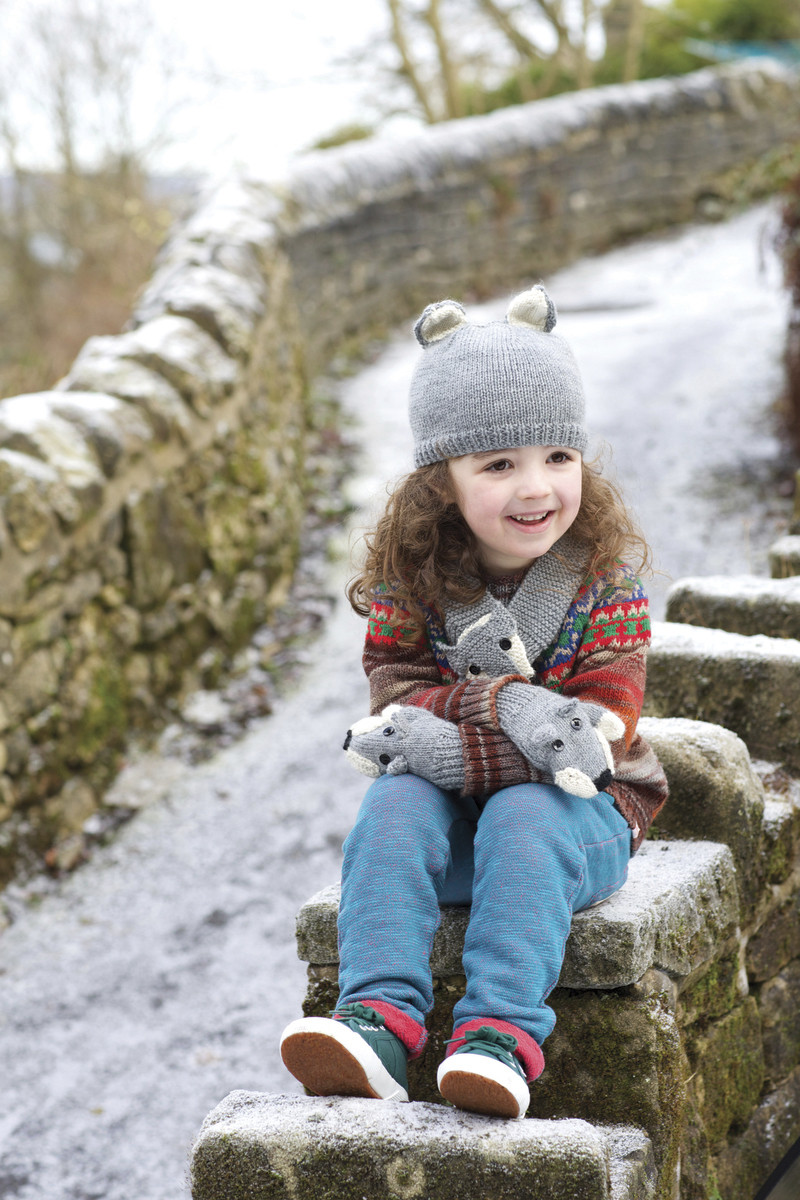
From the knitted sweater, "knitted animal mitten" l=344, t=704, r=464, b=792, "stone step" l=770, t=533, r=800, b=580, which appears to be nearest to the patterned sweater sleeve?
the knitted sweater

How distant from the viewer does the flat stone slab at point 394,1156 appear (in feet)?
4.37

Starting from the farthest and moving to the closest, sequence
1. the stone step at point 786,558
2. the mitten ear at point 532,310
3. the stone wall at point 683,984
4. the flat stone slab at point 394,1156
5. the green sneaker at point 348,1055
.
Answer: the stone step at point 786,558 → the mitten ear at point 532,310 → the stone wall at point 683,984 → the green sneaker at point 348,1055 → the flat stone slab at point 394,1156

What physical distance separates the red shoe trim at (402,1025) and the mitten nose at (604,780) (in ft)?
1.42

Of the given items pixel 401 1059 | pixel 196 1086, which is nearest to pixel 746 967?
pixel 401 1059

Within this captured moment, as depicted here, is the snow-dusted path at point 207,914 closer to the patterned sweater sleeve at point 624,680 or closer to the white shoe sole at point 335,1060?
the white shoe sole at point 335,1060

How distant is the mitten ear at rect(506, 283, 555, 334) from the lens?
1881 millimetres

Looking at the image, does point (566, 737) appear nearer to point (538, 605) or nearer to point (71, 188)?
point (538, 605)

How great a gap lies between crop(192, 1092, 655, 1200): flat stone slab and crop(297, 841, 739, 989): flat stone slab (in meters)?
0.27

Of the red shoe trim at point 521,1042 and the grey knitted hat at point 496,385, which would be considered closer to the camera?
the red shoe trim at point 521,1042

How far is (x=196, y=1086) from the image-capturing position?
8.40ft

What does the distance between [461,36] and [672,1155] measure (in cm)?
→ 1316

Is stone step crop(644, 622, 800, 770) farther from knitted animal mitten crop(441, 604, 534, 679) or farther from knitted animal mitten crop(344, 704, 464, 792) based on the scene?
knitted animal mitten crop(344, 704, 464, 792)

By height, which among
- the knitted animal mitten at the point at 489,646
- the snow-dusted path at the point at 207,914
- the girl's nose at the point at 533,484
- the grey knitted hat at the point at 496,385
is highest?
the grey knitted hat at the point at 496,385

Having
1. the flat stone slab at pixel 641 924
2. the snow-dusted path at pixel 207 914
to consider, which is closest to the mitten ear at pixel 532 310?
the flat stone slab at pixel 641 924
